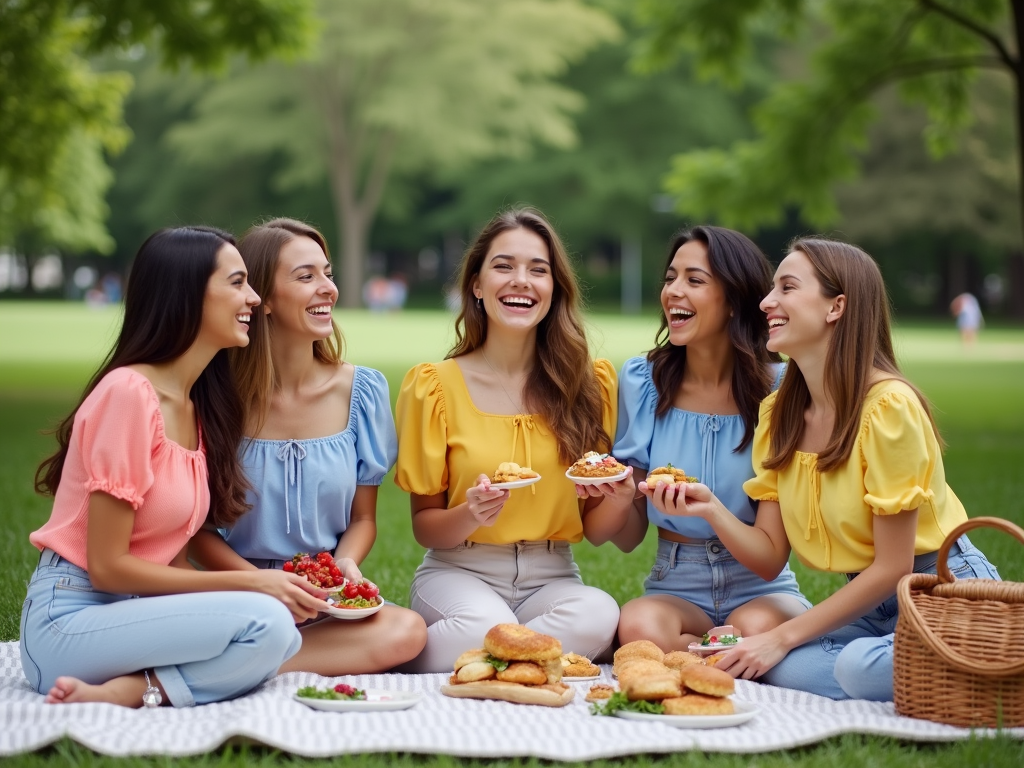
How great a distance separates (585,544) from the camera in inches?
378

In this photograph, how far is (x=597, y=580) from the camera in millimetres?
7695

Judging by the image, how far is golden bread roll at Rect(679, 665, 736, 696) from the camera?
445 centimetres

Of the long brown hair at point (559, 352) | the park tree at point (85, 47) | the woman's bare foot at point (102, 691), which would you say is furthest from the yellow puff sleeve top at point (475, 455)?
the park tree at point (85, 47)

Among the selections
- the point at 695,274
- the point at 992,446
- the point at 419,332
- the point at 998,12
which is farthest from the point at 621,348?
the point at 695,274

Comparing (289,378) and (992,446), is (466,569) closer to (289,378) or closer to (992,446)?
(289,378)

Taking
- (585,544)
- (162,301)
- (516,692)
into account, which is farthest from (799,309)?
(585,544)

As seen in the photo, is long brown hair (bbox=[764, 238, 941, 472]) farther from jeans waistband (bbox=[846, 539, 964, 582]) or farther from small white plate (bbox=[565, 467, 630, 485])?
small white plate (bbox=[565, 467, 630, 485])

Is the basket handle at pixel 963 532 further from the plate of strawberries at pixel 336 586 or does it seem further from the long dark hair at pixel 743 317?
the plate of strawberries at pixel 336 586

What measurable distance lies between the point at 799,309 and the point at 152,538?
2.79 meters

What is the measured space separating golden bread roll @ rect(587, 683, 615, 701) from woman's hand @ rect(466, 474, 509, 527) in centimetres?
86

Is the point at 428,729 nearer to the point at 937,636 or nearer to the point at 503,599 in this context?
the point at 503,599

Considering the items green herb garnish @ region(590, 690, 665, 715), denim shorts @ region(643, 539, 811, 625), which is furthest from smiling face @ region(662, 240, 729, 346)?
green herb garnish @ region(590, 690, 665, 715)

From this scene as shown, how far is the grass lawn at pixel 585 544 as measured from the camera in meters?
4.07

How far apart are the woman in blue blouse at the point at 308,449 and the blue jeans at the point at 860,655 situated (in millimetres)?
1593
